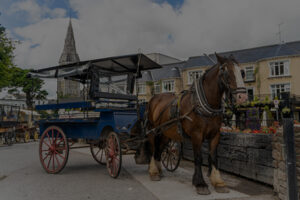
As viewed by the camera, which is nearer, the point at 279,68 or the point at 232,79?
the point at 232,79

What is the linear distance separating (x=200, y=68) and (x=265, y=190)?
3361 cm

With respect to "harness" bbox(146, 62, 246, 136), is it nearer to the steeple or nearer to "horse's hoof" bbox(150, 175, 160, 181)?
"horse's hoof" bbox(150, 175, 160, 181)

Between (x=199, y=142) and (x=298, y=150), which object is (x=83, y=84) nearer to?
(x=199, y=142)

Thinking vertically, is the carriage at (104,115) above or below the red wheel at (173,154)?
above

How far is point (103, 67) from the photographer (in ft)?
27.2

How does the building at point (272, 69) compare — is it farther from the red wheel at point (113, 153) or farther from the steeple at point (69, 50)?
the steeple at point (69, 50)

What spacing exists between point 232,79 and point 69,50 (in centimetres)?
10176

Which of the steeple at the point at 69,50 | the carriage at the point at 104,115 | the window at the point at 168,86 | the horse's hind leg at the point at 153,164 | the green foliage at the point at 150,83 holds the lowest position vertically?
the horse's hind leg at the point at 153,164

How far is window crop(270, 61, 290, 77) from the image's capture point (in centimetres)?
3259

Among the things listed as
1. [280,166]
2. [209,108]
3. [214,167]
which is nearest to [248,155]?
[214,167]

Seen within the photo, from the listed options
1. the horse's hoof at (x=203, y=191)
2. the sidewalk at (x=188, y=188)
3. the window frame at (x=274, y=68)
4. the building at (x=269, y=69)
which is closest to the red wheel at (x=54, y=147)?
the sidewalk at (x=188, y=188)

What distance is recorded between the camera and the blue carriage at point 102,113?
695 cm

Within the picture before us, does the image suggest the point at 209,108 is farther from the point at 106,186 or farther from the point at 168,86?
the point at 168,86

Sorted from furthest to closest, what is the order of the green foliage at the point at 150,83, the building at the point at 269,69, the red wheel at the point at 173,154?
1. the green foliage at the point at 150,83
2. the building at the point at 269,69
3. the red wheel at the point at 173,154
